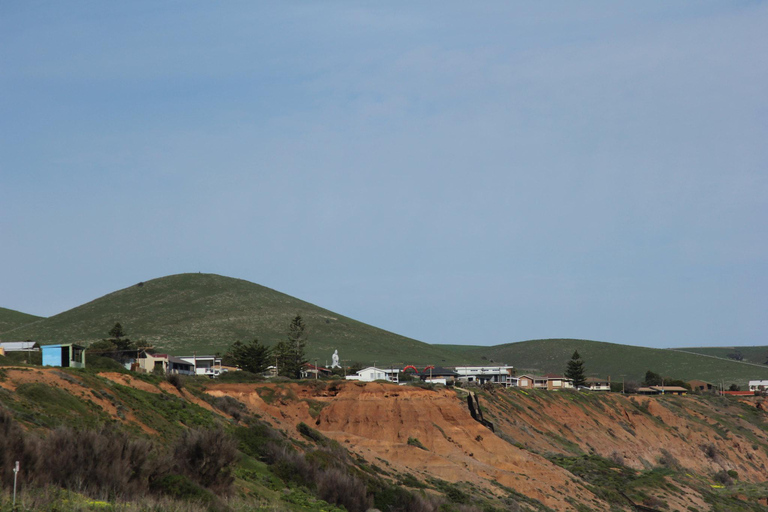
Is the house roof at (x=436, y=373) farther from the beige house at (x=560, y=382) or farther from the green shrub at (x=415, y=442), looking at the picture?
the green shrub at (x=415, y=442)

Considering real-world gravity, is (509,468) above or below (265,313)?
below

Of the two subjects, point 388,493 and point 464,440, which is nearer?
point 388,493

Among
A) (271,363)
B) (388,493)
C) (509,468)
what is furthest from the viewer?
(271,363)

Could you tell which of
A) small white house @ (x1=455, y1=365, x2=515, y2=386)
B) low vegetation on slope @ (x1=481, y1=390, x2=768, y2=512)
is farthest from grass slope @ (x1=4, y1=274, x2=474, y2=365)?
low vegetation on slope @ (x1=481, y1=390, x2=768, y2=512)

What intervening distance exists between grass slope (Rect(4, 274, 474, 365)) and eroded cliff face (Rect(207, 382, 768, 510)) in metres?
60.9

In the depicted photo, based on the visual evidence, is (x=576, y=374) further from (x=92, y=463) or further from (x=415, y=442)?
(x=92, y=463)

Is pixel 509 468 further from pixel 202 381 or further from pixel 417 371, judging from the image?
pixel 417 371

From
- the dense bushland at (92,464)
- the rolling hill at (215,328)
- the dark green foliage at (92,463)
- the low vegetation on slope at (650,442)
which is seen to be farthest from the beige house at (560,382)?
the dark green foliage at (92,463)

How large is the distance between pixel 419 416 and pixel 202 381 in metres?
18.9

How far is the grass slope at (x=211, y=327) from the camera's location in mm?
159750

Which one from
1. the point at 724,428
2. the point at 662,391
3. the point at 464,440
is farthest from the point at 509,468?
the point at 662,391

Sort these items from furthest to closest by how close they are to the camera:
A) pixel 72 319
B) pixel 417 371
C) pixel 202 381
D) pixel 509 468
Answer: pixel 72 319
pixel 417 371
pixel 202 381
pixel 509 468

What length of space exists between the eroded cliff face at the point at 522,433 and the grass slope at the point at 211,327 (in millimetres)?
60947

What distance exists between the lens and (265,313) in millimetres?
184250
